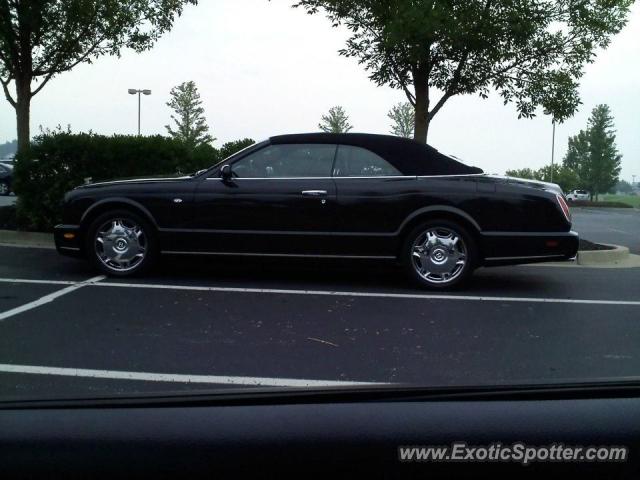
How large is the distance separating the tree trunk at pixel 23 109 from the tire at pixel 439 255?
7772 mm

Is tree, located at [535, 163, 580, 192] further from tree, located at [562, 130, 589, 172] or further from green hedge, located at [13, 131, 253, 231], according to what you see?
green hedge, located at [13, 131, 253, 231]

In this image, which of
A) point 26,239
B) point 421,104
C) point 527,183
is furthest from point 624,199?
point 26,239

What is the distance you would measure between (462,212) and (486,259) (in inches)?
21.7

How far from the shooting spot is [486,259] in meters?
7.51

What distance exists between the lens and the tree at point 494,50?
9961mm

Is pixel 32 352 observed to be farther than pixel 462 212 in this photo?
No

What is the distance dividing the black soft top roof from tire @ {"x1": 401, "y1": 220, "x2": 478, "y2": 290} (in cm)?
58

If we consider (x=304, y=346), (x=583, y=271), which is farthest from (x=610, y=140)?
(x=304, y=346)

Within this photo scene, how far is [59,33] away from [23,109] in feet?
4.74

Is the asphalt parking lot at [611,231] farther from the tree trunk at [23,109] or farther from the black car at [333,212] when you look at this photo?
the tree trunk at [23,109]

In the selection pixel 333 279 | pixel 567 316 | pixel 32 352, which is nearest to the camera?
pixel 32 352

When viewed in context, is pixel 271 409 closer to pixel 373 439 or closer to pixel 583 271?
pixel 373 439

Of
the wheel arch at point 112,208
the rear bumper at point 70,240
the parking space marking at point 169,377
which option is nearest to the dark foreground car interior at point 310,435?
the parking space marking at point 169,377

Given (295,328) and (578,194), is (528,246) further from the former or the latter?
(578,194)
